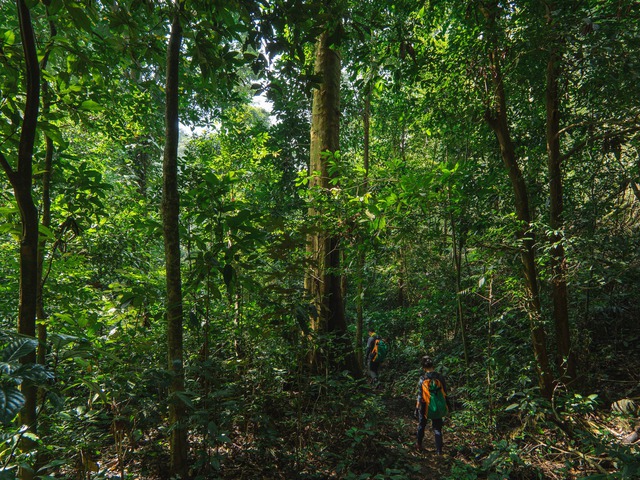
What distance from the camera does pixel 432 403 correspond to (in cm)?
513

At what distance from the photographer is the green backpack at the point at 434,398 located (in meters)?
5.08

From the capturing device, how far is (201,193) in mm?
2699

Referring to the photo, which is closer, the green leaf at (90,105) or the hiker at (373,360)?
the green leaf at (90,105)

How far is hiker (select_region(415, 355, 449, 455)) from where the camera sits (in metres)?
5.10

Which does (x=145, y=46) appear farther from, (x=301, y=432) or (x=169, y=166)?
(x=301, y=432)

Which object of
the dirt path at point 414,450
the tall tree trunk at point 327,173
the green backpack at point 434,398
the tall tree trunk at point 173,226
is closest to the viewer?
the tall tree trunk at point 173,226

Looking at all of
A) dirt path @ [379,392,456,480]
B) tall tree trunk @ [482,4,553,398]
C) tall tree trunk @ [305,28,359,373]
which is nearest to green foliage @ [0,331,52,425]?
dirt path @ [379,392,456,480]

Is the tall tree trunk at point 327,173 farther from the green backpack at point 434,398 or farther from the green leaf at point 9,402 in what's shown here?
the green leaf at point 9,402

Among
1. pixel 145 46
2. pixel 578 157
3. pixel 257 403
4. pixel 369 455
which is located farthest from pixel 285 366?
pixel 578 157

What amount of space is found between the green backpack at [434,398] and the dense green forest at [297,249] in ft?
2.00

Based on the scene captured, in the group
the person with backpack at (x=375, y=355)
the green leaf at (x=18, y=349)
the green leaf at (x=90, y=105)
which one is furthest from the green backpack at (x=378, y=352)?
the green leaf at (x=18, y=349)

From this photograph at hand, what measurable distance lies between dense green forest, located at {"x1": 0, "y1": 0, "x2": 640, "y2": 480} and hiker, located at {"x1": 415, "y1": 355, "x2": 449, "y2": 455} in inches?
12.0

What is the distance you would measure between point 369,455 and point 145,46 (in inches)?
188

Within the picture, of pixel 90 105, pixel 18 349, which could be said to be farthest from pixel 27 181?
pixel 18 349
